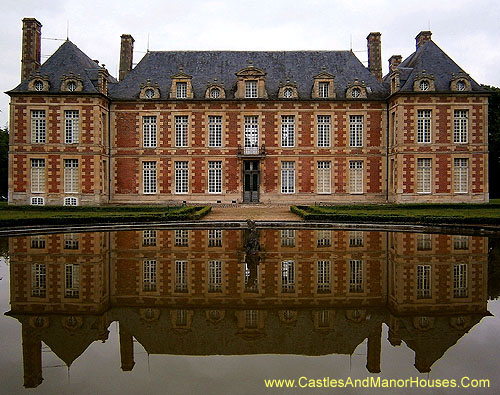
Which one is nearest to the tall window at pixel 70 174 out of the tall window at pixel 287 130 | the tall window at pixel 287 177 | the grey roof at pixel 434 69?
the tall window at pixel 287 177

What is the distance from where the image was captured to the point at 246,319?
6.95 meters

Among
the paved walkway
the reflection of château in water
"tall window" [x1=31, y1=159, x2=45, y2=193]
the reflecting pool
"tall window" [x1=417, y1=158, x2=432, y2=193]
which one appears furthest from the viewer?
"tall window" [x1=31, y1=159, x2=45, y2=193]

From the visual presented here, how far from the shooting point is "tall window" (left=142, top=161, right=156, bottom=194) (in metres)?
32.3

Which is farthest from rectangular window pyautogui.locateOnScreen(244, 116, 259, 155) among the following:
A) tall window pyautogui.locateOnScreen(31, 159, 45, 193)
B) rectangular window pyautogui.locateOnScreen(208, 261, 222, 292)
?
rectangular window pyautogui.locateOnScreen(208, 261, 222, 292)

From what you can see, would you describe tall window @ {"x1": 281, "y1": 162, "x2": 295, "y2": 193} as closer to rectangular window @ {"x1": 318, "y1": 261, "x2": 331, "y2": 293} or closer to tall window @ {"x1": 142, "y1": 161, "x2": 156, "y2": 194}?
tall window @ {"x1": 142, "y1": 161, "x2": 156, "y2": 194}

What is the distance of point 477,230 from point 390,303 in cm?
1182

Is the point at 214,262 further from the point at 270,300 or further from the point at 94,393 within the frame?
the point at 94,393

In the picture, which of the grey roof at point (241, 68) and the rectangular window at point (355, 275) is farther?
the grey roof at point (241, 68)

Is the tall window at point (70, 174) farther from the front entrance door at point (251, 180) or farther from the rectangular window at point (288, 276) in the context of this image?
the rectangular window at point (288, 276)

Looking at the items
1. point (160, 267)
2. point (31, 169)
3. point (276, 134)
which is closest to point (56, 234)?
point (160, 267)

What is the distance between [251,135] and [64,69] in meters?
13.4

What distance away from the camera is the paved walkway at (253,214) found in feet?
74.5

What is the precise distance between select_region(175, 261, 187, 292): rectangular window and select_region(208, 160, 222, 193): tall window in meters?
21.1

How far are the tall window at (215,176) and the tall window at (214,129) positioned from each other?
1357mm
